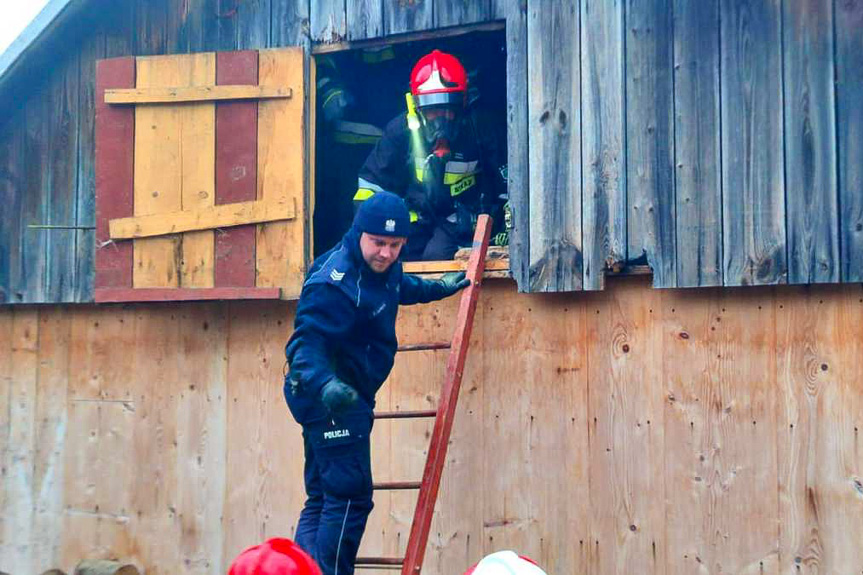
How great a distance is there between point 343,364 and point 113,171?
7.51 feet

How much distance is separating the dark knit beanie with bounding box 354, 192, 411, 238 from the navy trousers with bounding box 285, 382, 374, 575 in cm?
70

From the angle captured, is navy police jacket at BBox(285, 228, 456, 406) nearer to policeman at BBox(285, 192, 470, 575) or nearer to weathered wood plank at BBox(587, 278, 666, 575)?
policeman at BBox(285, 192, 470, 575)

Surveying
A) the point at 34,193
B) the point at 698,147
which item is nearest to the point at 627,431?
the point at 698,147

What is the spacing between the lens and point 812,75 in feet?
16.1

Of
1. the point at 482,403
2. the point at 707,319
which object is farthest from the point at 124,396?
the point at 707,319

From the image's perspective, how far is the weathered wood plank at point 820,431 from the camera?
4.80 meters

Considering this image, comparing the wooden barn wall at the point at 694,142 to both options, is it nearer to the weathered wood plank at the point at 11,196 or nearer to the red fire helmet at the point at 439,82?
the red fire helmet at the point at 439,82

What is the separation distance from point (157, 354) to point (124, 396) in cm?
33

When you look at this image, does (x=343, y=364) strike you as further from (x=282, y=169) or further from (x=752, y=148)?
(x=752, y=148)

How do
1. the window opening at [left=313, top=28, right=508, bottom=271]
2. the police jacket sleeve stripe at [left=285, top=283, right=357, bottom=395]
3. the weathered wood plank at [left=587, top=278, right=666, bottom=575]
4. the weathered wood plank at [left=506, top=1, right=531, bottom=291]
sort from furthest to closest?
the window opening at [left=313, top=28, right=508, bottom=271] < the weathered wood plank at [left=506, top=1, right=531, bottom=291] < the weathered wood plank at [left=587, top=278, right=666, bottom=575] < the police jacket sleeve stripe at [left=285, top=283, right=357, bottom=395]

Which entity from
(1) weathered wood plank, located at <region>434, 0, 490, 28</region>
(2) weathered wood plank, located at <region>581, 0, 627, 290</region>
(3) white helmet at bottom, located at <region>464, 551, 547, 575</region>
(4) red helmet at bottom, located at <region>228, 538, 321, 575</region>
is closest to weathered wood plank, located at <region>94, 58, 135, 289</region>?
(1) weathered wood plank, located at <region>434, 0, 490, 28</region>

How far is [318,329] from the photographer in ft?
14.1

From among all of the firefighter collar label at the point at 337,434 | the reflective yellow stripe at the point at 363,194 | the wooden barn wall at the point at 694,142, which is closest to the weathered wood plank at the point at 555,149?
the wooden barn wall at the point at 694,142

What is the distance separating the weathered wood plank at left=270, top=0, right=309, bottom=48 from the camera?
6.09 metres
